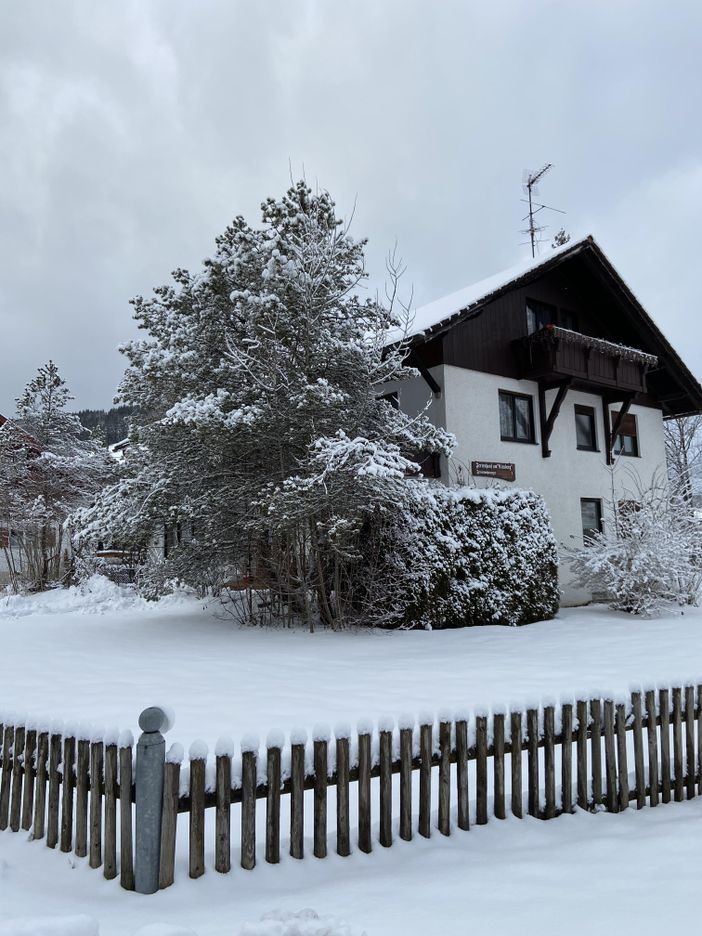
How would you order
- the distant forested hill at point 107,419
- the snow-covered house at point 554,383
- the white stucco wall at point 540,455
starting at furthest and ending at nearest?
the distant forested hill at point 107,419
the snow-covered house at point 554,383
the white stucco wall at point 540,455

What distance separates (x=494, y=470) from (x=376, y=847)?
1461 centimetres

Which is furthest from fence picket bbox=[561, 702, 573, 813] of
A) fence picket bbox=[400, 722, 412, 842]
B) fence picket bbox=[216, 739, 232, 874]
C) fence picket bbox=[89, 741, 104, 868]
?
fence picket bbox=[89, 741, 104, 868]

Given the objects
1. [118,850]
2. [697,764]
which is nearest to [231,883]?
[118,850]

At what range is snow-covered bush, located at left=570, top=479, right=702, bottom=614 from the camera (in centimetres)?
1619

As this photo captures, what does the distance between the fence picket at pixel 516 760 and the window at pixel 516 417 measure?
14.8 m

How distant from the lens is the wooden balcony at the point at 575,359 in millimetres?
18719

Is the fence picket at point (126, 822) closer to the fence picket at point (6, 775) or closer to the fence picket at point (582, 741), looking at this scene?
the fence picket at point (6, 775)

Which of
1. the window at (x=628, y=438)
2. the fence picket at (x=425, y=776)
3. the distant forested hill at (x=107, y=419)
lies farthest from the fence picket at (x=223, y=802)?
the distant forested hill at (x=107, y=419)

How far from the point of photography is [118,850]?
3.93 meters

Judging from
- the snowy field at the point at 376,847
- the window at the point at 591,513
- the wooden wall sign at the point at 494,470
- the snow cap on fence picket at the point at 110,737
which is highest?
the wooden wall sign at the point at 494,470

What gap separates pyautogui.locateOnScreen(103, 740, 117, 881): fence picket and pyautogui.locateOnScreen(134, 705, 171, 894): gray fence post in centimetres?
17

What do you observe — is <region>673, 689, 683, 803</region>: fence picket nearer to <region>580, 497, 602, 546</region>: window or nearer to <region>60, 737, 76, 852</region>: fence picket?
<region>60, 737, 76, 852</region>: fence picket

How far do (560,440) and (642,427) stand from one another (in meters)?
5.13

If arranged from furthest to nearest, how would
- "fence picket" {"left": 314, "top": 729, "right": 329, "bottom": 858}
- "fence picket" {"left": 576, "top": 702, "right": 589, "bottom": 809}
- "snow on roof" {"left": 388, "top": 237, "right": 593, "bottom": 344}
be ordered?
1. "snow on roof" {"left": 388, "top": 237, "right": 593, "bottom": 344}
2. "fence picket" {"left": 576, "top": 702, "right": 589, "bottom": 809}
3. "fence picket" {"left": 314, "top": 729, "right": 329, "bottom": 858}
